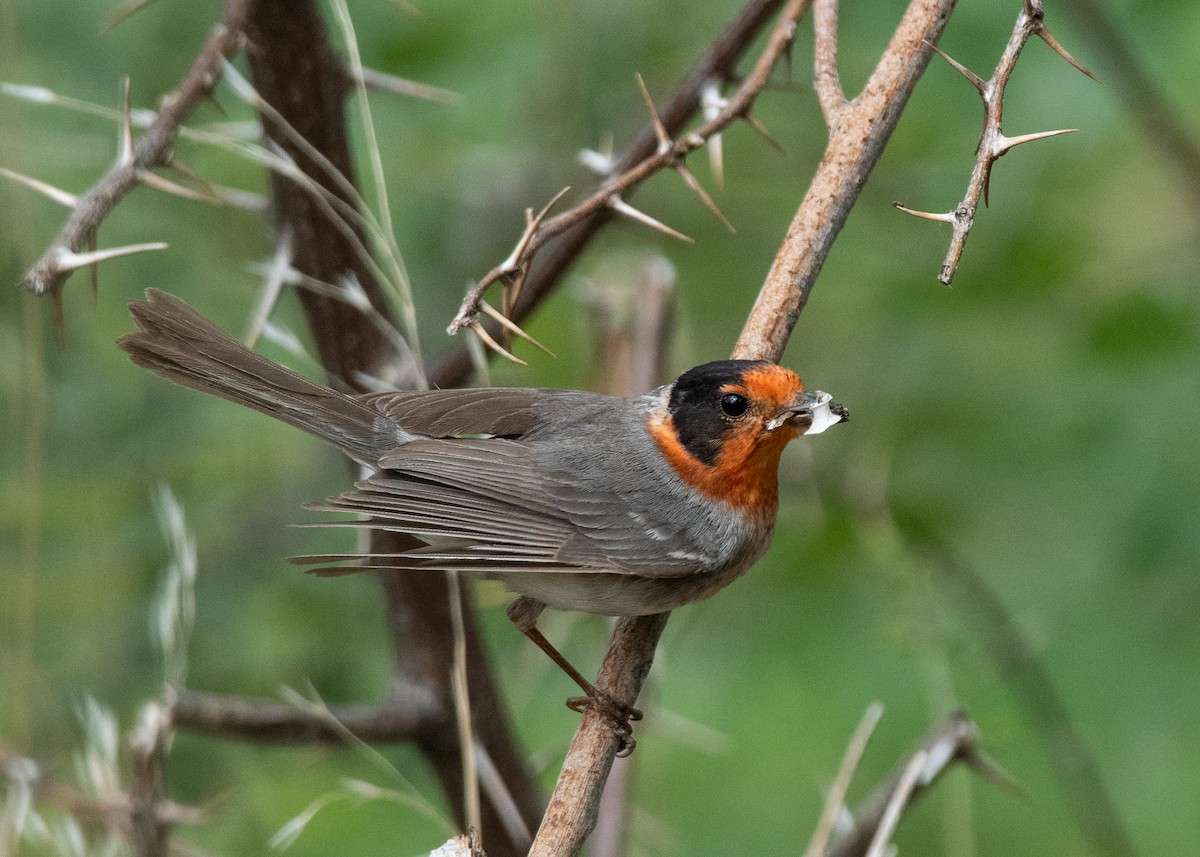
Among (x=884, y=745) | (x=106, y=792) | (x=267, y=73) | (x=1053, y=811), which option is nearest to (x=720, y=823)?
(x=884, y=745)

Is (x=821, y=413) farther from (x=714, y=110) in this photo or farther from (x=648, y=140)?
(x=648, y=140)

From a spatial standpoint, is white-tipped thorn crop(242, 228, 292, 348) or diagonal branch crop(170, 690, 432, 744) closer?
diagonal branch crop(170, 690, 432, 744)

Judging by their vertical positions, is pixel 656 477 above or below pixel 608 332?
below

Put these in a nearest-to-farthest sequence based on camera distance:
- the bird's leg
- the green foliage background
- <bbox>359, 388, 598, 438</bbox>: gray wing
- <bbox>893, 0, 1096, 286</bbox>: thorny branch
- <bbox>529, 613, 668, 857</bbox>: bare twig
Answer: <bbox>893, 0, 1096, 286</bbox>: thorny branch < <bbox>529, 613, 668, 857</bbox>: bare twig < the bird's leg < <bbox>359, 388, 598, 438</bbox>: gray wing < the green foliage background

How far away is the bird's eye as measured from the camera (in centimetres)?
320

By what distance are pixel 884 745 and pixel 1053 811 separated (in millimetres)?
626

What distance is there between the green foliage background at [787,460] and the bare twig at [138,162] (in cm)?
86

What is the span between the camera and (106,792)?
2.84m

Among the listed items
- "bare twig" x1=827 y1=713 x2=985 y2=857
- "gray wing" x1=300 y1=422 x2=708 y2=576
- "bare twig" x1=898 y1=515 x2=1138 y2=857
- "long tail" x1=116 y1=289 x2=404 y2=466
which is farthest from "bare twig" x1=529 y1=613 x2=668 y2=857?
"bare twig" x1=898 y1=515 x2=1138 y2=857

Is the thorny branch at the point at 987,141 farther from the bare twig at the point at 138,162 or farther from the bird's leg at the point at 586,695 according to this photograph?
the bare twig at the point at 138,162

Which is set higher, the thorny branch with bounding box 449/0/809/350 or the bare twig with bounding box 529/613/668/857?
the thorny branch with bounding box 449/0/809/350

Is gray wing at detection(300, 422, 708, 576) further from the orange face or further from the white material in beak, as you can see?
the white material in beak

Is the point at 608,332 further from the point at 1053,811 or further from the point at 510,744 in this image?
the point at 1053,811

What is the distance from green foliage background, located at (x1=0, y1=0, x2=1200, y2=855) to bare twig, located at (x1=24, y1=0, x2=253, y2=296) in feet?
2.82
